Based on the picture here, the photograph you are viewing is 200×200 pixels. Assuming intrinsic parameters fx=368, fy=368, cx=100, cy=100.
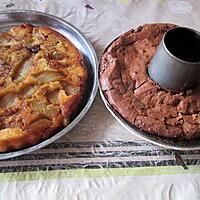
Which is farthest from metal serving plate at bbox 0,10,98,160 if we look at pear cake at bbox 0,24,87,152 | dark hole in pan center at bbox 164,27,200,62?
dark hole in pan center at bbox 164,27,200,62

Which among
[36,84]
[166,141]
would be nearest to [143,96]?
[166,141]

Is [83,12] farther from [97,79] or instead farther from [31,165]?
[31,165]

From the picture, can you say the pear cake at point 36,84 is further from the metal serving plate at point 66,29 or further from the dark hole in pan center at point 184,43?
the dark hole in pan center at point 184,43

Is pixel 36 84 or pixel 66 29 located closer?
pixel 36 84

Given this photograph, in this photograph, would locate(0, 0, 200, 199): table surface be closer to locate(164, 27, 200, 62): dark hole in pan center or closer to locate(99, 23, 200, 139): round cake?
locate(99, 23, 200, 139): round cake

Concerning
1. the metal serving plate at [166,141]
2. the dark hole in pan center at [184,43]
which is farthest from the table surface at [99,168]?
the dark hole in pan center at [184,43]

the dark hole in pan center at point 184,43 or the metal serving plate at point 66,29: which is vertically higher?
the dark hole in pan center at point 184,43

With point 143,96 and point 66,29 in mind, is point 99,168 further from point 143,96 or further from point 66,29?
point 66,29
